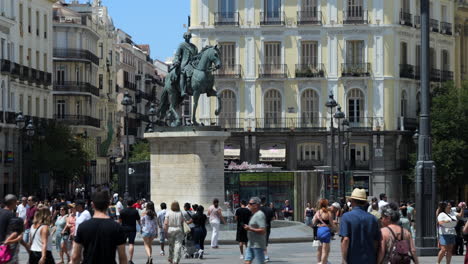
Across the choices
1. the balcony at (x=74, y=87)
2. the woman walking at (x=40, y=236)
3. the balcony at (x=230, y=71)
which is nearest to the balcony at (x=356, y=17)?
the balcony at (x=230, y=71)

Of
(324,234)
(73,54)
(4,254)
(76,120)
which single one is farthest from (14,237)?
(73,54)

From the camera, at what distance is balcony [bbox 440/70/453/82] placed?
83.8 meters

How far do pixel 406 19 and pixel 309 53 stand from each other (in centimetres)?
634

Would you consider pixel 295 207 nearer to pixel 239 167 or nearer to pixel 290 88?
pixel 239 167

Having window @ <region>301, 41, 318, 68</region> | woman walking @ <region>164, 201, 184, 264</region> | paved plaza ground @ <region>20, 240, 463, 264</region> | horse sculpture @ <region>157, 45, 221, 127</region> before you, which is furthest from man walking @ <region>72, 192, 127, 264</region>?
window @ <region>301, 41, 318, 68</region>

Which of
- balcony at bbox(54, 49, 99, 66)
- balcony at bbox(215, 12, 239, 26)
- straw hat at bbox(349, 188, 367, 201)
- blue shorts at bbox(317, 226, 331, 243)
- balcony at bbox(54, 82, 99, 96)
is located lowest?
blue shorts at bbox(317, 226, 331, 243)

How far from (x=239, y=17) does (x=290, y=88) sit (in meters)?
5.27

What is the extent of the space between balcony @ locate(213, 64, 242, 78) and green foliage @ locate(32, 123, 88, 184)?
11093mm

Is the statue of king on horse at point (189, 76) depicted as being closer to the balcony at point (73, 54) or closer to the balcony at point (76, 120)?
the balcony at point (76, 120)

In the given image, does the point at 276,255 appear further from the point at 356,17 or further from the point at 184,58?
the point at 356,17

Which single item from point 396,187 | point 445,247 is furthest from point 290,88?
point 445,247

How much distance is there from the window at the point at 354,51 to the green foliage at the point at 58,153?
1859 cm

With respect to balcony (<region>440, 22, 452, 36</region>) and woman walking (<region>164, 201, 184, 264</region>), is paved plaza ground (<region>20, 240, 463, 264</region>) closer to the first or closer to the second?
woman walking (<region>164, 201, 184, 264</region>)

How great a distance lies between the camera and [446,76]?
8431cm
